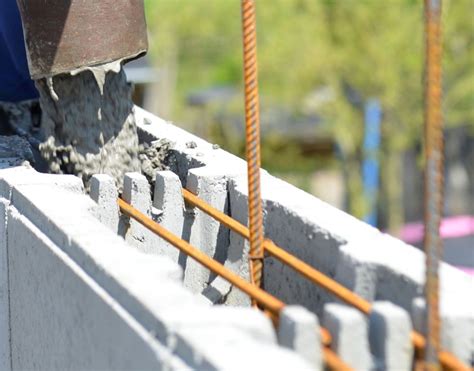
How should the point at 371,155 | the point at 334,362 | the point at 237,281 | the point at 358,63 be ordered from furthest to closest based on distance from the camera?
the point at 371,155 < the point at 358,63 < the point at 237,281 < the point at 334,362

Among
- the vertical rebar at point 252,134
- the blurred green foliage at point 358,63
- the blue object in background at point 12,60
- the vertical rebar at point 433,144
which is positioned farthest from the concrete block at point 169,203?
the blurred green foliage at point 358,63

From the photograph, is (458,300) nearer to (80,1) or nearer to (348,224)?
(348,224)

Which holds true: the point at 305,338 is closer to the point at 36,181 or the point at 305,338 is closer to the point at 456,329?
the point at 456,329

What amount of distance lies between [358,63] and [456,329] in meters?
14.8

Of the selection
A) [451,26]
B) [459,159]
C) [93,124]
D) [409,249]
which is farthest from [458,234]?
[409,249]

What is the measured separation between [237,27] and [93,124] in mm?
19614

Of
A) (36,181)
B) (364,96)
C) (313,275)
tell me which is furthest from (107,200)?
(364,96)

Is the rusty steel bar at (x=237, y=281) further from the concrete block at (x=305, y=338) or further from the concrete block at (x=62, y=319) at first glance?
the concrete block at (x=62, y=319)

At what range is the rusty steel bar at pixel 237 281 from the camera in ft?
10.5

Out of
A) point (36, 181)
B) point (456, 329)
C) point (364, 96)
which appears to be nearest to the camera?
point (456, 329)

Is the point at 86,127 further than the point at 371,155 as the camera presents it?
No

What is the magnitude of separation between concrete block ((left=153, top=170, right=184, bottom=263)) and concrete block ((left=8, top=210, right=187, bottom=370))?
0.55 metres

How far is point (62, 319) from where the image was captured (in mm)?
3900

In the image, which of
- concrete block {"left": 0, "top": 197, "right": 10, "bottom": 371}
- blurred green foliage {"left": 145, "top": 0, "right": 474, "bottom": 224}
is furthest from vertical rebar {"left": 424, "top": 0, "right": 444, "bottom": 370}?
blurred green foliage {"left": 145, "top": 0, "right": 474, "bottom": 224}
